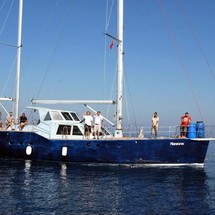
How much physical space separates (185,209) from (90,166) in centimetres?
1123

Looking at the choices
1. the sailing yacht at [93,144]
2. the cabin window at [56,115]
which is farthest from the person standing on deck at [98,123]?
the cabin window at [56,115]

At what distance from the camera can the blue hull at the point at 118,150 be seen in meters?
22.8

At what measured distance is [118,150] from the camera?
2347 centimetres

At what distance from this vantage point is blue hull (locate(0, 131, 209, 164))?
22.8 metres

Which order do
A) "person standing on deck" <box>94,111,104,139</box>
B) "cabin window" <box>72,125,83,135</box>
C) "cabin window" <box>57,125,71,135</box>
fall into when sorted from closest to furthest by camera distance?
"person standing on deck" <box>94,111,104,139</box>
"cabin window" <box>57,125,71,135</box>
"cabin window" <box>72,125,83,135</box>

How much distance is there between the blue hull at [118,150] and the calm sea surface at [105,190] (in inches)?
37.4

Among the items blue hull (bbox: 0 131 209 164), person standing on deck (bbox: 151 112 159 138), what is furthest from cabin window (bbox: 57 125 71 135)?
person standing on deck (bbox: 151 112 159 138)

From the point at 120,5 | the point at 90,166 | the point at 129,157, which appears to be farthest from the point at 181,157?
the point at 120,5

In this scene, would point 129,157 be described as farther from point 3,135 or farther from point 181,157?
point 3,135

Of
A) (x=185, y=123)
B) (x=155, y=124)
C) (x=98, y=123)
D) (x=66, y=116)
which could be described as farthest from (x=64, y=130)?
(x=185, y=123)

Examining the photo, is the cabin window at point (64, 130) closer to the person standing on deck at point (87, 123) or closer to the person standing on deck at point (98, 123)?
the person standing on deck at point (87, 123)

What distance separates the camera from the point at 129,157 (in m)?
23.4

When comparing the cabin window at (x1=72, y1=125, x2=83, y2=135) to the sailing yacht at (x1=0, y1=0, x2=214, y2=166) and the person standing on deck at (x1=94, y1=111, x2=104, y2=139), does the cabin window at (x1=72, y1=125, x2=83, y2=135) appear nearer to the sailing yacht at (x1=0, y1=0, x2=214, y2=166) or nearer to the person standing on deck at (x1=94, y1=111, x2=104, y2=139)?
the sailing yacht at (x1=0, y1=0, x2=214, y2=166)

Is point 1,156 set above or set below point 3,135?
below
